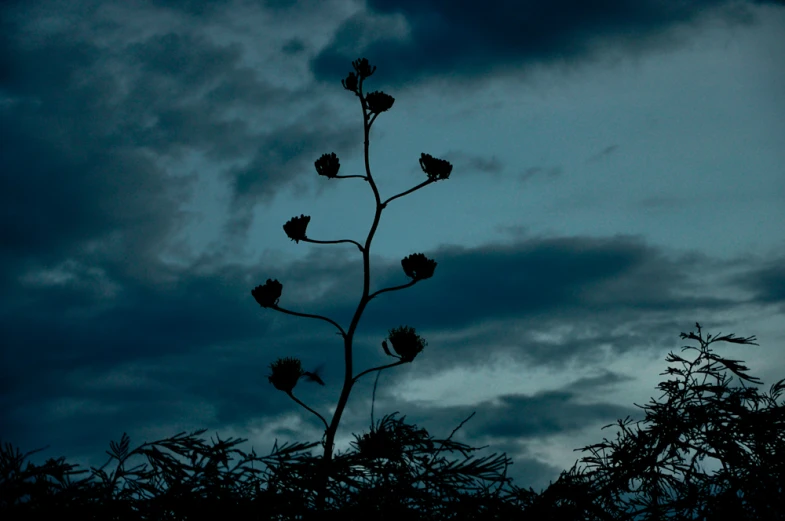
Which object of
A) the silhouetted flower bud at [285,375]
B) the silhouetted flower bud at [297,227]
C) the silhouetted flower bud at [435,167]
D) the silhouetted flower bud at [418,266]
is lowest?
the silhouetted flower bud at [285,375]

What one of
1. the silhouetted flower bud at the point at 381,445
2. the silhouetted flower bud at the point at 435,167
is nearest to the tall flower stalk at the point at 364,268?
the silhouetted flower bud at the point at 435,167

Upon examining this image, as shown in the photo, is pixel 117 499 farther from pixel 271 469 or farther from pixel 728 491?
pixel 728 491

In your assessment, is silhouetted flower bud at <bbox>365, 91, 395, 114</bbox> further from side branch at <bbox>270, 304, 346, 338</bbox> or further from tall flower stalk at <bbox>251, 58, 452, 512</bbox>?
side branch at <bbox>270, 304, 346, 338</bbox>

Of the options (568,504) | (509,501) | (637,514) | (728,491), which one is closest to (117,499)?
→ (509,501)

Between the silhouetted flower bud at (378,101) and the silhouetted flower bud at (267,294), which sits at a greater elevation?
the silhouetted flower bud at (378,101)

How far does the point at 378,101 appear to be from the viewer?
788 cm

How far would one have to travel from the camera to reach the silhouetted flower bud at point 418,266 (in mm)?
7469

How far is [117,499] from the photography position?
320 cm

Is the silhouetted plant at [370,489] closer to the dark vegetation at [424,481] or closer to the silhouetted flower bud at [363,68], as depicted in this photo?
the dark vegetation at [424,481]

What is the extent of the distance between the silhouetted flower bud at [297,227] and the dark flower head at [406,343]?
158 centimetres

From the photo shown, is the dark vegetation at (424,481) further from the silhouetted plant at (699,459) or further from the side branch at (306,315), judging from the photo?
the side branch at (306,315)

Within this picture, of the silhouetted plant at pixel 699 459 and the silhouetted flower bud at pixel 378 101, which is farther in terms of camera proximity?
the silhouetted flower bud at pixel 378 101

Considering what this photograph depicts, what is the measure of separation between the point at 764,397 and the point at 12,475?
15.8 ft

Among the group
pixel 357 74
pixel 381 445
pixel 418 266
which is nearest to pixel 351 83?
pixel 357 74
